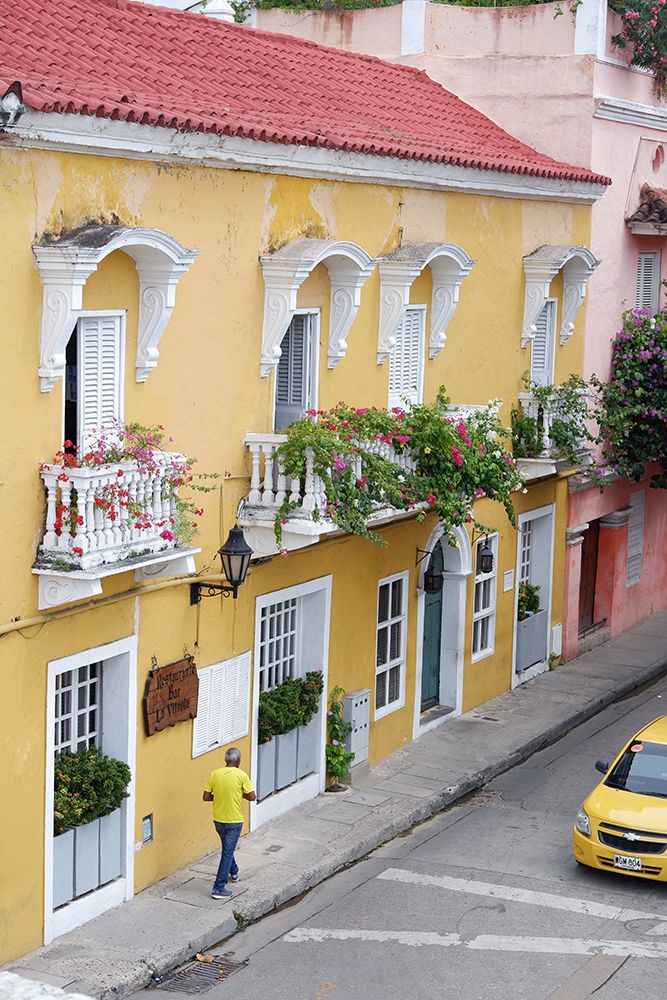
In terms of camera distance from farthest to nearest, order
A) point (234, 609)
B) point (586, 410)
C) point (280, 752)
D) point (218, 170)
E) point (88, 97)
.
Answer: point (586, 410) < point (280, 752) < point (234, 609) < point (218, 170) < point (88, 97)

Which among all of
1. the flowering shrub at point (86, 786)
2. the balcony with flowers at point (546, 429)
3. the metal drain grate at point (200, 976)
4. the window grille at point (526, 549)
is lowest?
the metal drain grate at point (200, 976)

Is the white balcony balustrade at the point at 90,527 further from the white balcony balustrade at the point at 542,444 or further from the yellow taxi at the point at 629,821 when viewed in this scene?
the white balcony balustrade at the point at 542,444

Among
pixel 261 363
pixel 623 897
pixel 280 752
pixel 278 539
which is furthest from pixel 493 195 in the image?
pixel 623 897

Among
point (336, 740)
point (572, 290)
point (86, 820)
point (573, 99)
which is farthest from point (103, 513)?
point (573, 99)

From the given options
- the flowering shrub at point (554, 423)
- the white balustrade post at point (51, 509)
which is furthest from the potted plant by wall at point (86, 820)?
the flowering shrub at point (554, 423)

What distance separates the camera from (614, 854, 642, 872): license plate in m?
12.6

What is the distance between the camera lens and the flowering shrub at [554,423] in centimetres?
1892

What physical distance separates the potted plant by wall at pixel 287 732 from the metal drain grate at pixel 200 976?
9.76 ft

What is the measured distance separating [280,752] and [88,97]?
718 cm

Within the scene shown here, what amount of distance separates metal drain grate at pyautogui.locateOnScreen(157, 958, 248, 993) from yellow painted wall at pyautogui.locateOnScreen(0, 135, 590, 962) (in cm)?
119

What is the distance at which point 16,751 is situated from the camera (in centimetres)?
1063

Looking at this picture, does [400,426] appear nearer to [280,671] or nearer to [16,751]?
[280,671]

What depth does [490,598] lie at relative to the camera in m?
19.1

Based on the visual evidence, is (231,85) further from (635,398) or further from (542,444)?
(635,398)
